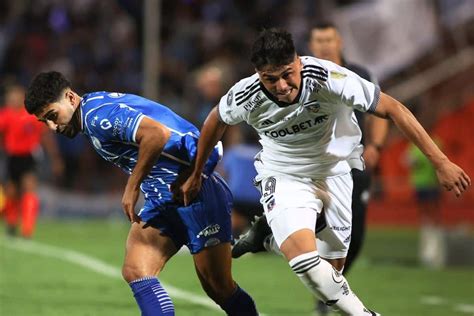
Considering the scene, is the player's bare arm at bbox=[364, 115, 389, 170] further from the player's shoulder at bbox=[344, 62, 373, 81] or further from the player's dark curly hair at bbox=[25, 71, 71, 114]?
the player's dark curly hair at bbox=[25, 71, 71, 114]

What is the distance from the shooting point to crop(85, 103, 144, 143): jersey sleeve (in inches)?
270

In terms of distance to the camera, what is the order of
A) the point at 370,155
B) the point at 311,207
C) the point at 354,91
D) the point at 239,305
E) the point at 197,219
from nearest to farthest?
the point at 354,91
the point at 311,207
the point at 197,219
the point at 239,305
the point at 370,155

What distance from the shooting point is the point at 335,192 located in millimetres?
7375

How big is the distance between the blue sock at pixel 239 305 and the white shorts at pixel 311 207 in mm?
592

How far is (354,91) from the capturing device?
Answer: 6.78m

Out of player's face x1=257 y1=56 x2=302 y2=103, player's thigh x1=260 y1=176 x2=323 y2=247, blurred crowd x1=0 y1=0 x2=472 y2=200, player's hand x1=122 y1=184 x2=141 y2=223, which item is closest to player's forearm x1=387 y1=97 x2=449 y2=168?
player's face x1=257 y1=56 x2=302 y2=103

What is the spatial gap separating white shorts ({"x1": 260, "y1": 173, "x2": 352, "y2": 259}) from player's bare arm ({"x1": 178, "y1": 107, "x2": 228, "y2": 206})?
47 centimetres

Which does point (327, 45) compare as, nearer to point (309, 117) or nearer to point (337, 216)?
point (337, 216)

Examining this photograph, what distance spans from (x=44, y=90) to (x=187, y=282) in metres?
6.11

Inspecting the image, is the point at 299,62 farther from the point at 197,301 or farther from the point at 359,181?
the point at 197,301

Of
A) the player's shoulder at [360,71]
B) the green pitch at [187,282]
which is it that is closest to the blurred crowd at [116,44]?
the green pitch at [187,282]

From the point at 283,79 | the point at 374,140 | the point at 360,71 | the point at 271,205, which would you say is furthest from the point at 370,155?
the point at 283,79

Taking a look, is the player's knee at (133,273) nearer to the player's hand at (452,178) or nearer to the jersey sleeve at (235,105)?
the jersey sleeve at (235,105)

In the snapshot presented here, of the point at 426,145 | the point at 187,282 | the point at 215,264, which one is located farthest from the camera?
the point at 187,282
